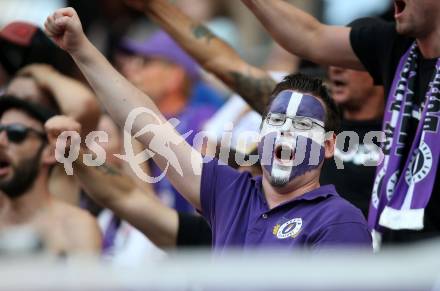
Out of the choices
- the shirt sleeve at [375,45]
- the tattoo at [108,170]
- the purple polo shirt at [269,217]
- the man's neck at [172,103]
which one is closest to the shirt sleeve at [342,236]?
the purple polo shirt at [269,217]

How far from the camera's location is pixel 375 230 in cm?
389

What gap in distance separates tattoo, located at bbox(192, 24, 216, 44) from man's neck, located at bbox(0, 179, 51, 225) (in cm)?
125

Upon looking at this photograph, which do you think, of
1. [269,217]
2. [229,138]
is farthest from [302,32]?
[229,138]

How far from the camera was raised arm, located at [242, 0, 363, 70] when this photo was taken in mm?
4293

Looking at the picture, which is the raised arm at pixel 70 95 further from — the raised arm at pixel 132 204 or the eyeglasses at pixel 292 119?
the eyeglasses at pixel 292 119

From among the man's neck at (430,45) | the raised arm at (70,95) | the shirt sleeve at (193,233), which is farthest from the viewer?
the raised arm at (70,95)

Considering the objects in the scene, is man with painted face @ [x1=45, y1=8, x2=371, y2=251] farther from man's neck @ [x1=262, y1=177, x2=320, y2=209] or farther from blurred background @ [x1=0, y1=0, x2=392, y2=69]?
blurred background @ [x1=0, y1=0, x2=392, y2=69]

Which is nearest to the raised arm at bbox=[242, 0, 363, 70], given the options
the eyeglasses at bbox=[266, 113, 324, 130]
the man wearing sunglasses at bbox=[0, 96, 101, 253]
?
the eyeglasses at bbox=[266, 113, 324, 130]

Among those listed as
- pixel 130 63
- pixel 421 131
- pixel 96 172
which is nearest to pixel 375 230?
pixel 421 131

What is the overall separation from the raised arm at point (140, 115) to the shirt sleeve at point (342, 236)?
558 mm

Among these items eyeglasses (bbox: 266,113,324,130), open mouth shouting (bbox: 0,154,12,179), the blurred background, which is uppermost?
eyeglasses (bbox: 266,113,324,130)

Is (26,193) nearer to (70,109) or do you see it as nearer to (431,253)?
(70,109)

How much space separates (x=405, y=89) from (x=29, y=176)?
7.82ft

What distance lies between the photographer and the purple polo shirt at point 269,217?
317 cm
